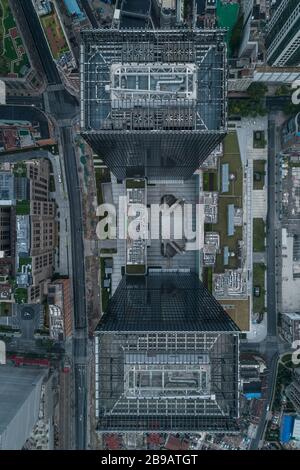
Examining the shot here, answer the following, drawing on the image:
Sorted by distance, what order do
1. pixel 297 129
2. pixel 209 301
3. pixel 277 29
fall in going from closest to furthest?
pixel 209 301 < pixel 277 29 < pixel 297 129

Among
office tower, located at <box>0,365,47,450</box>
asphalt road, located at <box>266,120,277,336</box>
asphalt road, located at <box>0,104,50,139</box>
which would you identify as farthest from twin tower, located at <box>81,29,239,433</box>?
asphalt road, located at <box>0,104,50,139</box>

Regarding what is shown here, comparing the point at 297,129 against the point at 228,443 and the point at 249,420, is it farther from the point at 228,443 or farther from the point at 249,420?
the point at 228,443

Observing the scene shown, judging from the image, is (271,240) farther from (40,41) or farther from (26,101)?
(40,41)

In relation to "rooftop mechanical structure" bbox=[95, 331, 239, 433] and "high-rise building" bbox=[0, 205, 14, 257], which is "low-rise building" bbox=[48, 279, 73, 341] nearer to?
"high-rise building" bbox=[0, 205, 14, 257]

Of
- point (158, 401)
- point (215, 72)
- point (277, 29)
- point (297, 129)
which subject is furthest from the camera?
point (297, 129)

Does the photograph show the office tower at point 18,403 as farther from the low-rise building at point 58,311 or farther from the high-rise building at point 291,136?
the high-rise building at point 291,136

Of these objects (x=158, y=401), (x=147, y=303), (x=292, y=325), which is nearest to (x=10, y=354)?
(x=147, y=303)
